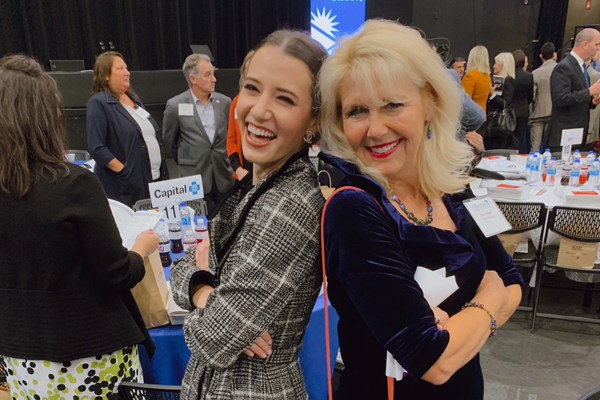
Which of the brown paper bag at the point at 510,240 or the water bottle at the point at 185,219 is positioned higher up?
the water bottle at the point at 185,219

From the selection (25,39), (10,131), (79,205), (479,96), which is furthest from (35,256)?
(25,39)

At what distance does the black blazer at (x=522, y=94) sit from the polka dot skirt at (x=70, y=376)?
20.7 feet

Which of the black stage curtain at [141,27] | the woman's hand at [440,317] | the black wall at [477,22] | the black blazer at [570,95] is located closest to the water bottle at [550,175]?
the black blazer at [570,95]

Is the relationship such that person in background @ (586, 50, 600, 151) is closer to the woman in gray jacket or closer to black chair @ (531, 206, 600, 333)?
black chair @ (531, 206, 600, 333)

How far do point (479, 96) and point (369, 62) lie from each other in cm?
552

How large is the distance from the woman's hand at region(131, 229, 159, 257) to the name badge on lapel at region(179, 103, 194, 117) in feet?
8.07

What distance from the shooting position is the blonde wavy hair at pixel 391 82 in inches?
35.0

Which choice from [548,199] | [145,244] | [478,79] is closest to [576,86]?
[478,79]

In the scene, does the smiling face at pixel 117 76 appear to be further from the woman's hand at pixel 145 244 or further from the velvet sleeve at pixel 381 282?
the velvet sleeve at pixel 381 282

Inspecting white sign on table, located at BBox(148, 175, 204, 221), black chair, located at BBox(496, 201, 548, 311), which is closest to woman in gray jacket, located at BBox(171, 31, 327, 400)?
white sign on table, located at BBox(148, 175, 204, 221)

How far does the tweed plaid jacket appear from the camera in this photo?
0.85 m

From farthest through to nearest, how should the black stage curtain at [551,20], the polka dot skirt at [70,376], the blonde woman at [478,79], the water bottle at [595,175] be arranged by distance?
the black stage curtain at [551,20], the blonde woman at [478,79], the water bottle at [595,175], the polka dot skirt at [70,376]

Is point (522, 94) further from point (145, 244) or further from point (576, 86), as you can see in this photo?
point (145, 244)

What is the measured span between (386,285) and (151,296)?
1032mm
